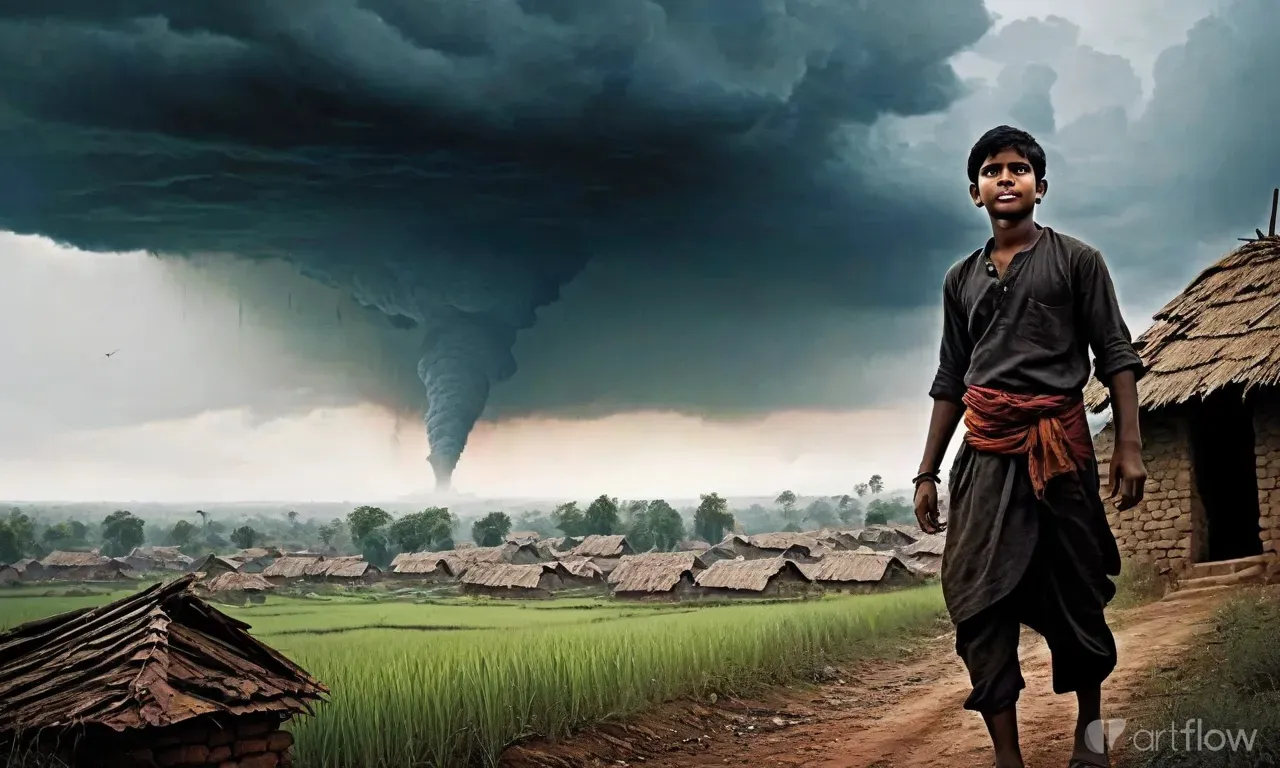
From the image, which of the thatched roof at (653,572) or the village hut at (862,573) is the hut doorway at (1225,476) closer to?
the village hut at (862,573)

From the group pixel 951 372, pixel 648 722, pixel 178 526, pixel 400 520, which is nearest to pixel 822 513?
pixel 400 520

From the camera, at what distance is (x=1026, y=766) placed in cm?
310

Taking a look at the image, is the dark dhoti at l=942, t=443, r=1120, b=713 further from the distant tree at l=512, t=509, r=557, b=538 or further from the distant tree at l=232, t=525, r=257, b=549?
the distant tree at l=512, t=509, r=557, b=538

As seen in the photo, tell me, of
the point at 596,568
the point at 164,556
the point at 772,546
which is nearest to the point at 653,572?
the point at 596,568

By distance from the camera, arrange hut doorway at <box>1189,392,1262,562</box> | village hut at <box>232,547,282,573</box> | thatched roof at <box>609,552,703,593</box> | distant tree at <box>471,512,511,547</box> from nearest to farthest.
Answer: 1. hut doorway at <box>1189,392,1262,562</box>
2. village hut at <box>232,547,282,573</box>
3. thatched roof at <box>609,552,703,593</box>
4. distant tree at <box>471,512,511,547</box>

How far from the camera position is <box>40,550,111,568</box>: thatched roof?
29.8 ft

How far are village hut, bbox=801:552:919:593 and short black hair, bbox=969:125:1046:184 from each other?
1570 cm

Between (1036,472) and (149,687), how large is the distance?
116 inches

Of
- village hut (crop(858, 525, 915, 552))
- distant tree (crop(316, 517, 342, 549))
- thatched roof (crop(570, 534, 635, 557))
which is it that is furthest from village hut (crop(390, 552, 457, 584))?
village hut (crop(858, 525, 915, 552))

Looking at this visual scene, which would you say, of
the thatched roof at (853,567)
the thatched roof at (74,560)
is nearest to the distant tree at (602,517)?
the thatched roof at (853,567)

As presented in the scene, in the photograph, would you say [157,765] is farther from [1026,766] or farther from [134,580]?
[134,580]

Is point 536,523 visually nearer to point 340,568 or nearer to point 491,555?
point 491,555

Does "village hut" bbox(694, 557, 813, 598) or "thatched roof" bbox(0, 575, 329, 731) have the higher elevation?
"thatched roof" bbox(0, 575, 329, 731)

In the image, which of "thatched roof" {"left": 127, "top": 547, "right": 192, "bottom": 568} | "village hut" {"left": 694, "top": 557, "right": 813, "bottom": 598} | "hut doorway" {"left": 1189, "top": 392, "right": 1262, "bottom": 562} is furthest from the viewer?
"village hut" {"left": 694, "top": 557, "right": 813, "bottom": 598}
